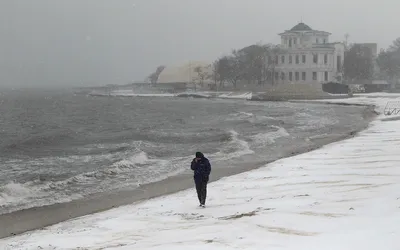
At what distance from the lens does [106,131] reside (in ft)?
163

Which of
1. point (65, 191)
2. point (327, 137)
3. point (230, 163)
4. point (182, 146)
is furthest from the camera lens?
point (327, 137)

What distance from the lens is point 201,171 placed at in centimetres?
1498

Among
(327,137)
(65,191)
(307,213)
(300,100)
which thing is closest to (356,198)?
(307,213)

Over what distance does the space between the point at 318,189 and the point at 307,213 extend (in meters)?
4.00

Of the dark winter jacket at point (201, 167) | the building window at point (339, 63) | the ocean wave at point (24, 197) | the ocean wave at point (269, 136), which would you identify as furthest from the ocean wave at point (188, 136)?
the building window at point (339, 63)

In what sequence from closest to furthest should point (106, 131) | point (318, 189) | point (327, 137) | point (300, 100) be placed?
point (318, 189), point (327, 137), point (106, 131), point (300, 100)

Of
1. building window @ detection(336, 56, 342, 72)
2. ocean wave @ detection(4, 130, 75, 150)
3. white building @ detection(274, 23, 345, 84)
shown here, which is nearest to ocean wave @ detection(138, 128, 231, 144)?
ocean wave @ detection(4, 130, 75, 150)

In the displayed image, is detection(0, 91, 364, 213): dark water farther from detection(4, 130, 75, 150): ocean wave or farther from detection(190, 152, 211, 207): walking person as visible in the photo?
detection(190, 152, 211, 207): walking person

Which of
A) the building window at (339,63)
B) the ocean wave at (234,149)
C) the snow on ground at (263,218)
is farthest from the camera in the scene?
the building window at (339,63)

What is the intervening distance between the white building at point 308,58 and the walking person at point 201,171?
109268 mm

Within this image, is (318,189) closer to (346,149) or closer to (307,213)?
(307,213)

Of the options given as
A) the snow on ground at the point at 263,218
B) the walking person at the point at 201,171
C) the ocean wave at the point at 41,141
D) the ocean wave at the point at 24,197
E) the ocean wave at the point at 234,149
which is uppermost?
the walking person at the point at 201,171

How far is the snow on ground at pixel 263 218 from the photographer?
34.6 ft

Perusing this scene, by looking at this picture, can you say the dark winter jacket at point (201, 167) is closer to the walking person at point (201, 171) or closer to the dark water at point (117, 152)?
the walking person at point (201, 171)
